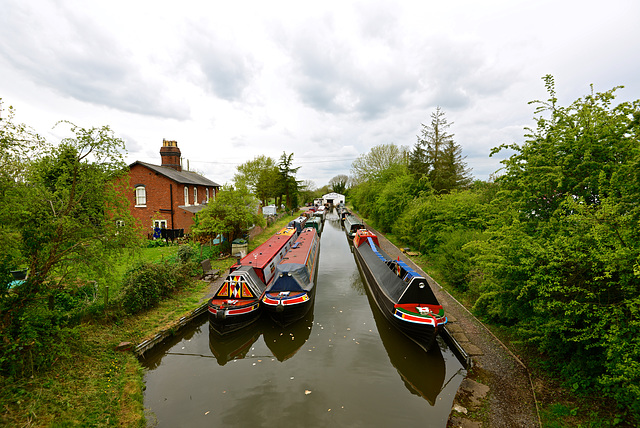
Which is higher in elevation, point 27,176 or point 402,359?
point 27,176

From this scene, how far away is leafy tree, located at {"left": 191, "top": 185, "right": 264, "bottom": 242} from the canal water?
8.02 metres

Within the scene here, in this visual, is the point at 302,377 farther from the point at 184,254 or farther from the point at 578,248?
the point at 184,254

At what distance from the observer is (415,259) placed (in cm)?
1872

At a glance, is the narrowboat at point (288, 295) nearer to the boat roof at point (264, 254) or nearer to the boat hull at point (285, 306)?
the boat hull at point (285, 306)

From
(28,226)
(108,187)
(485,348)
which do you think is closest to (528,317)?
(485,348)

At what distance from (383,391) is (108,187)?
8.87 metres

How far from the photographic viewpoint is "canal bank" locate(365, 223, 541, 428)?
5.76 m

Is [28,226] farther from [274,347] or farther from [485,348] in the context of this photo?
[485,348]

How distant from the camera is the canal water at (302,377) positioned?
636cm

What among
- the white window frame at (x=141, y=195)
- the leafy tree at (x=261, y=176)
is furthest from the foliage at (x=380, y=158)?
the white window frame at (x=141, y=195)

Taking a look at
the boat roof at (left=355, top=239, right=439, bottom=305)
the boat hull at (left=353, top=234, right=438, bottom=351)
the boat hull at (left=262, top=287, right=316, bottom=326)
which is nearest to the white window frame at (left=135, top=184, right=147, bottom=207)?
the boat hull at (left=262, top=287, right=316, bottom=326)

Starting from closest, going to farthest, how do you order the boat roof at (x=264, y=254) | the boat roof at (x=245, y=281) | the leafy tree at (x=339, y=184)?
1. the boat roof at (x=245, y=281)
2. the boat roof at (x=264, y=254)
3. the leafy tree at (x=339, y=184)

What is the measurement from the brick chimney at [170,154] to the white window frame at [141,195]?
6164 millimetres

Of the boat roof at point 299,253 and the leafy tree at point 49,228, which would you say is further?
the boat roof at point 299,253
